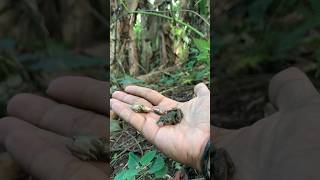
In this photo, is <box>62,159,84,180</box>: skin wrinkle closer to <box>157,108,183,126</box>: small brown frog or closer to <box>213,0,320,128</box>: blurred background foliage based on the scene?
<box>157,108,183,126</box>: small brown frog

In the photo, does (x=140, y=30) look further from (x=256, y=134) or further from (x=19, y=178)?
(x=19, y=178)

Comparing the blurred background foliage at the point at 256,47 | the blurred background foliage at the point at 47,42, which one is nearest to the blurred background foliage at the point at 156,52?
the blurred background foliage at the point at 256,47

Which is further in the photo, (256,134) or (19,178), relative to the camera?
(256,134)

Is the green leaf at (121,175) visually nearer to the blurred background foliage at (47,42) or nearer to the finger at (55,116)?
the finger at (55,116)

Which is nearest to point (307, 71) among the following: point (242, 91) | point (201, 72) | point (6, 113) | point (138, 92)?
point (242, 91)

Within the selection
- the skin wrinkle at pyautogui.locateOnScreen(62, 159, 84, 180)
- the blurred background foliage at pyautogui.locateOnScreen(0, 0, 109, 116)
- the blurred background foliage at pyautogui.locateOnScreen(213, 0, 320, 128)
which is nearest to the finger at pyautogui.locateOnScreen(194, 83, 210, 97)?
the blurred background foliage at pyautogui.locateOnScreen(213, 0, 320, 128)
